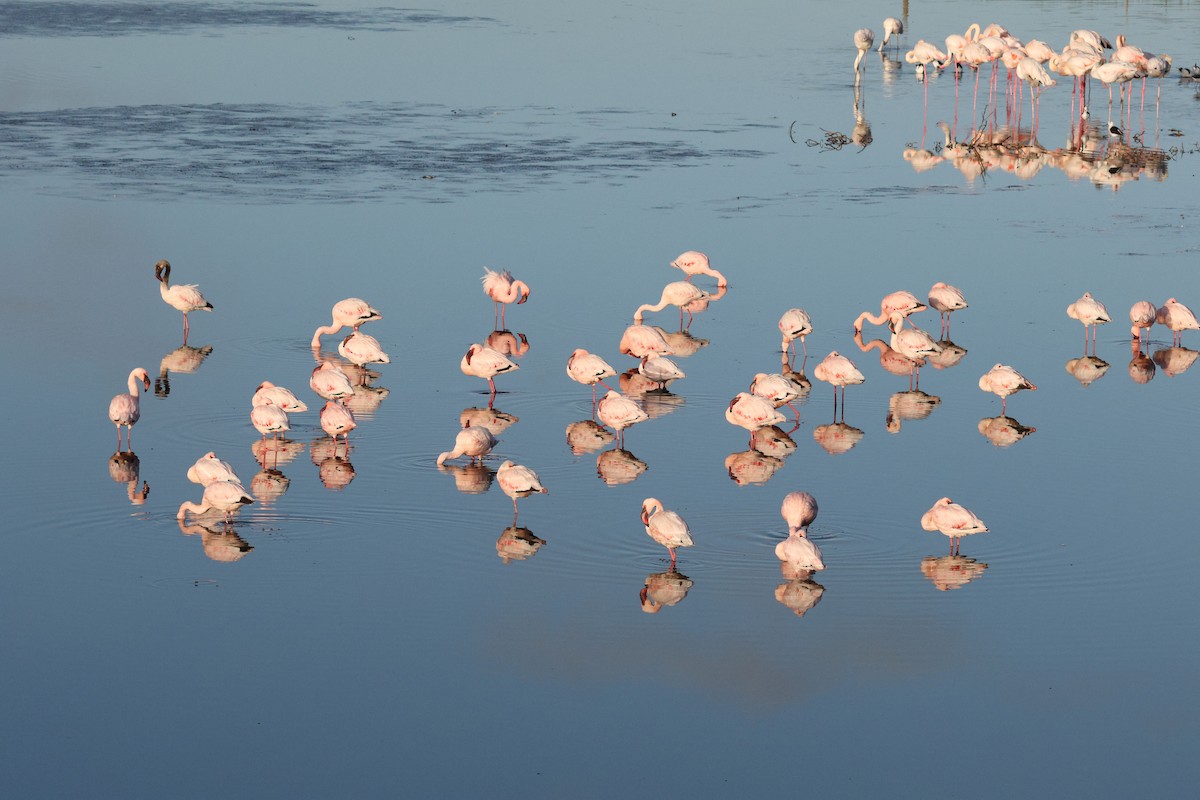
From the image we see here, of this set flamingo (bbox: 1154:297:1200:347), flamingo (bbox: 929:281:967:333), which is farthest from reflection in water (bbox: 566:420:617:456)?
flamingo (bbox: 1154:297:1200:347)

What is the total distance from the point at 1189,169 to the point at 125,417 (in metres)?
16.2

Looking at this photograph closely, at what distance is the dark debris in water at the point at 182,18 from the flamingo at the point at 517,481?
31.2m

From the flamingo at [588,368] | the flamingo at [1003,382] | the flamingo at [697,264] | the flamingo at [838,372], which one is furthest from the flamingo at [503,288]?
the flamingo at [1003,382]

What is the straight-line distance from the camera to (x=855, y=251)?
Answer: 19109 millimetres

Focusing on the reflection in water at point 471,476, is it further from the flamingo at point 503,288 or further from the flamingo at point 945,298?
the flamingo at point 945,298

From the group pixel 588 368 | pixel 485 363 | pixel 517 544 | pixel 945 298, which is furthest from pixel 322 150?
pixel 517 544

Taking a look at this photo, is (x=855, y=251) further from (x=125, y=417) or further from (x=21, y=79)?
(x=21, y=79)

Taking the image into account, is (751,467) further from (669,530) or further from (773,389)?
(669,530)

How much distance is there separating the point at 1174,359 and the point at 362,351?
21.9 feet

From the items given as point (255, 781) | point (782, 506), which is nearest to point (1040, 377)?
point (782, 506)

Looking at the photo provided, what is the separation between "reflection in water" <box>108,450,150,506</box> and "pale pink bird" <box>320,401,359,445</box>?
49.6 inches

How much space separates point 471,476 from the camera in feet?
39.5

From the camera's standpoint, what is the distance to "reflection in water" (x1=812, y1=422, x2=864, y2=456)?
12.7 m

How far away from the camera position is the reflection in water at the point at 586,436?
12758 mm
